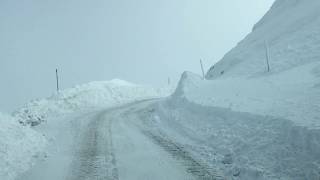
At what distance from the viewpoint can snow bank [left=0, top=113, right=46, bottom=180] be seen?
14170 mm

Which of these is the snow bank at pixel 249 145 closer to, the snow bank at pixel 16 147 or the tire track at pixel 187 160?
the tire track at pixel 187 160

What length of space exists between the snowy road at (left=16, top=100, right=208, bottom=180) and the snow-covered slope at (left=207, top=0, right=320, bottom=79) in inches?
415

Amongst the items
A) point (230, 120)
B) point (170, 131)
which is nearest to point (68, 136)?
point (170, 131)

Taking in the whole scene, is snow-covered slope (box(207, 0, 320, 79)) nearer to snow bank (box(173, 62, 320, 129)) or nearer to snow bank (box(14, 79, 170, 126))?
snow bank (box(173, 62, 320, 129))

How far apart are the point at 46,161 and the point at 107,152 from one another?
2.10 m

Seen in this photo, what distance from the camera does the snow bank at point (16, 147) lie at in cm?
1417

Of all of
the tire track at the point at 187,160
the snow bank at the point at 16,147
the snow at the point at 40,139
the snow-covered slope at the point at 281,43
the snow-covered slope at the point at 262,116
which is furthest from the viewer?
the snow-covered slope at the point at 281,43

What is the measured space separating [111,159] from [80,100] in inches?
1092

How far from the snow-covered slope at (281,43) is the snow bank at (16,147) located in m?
13.5

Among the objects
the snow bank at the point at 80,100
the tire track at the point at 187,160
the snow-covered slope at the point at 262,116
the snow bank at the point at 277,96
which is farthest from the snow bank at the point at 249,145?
the snow bank at the point at 80,100

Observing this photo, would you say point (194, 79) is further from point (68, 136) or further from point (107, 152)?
point (107, 152)

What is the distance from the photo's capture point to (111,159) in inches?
567

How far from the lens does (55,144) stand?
1933 cm

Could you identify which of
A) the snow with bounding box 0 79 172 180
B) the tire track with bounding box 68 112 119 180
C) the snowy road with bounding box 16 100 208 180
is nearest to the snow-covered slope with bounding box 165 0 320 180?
the snowy road with bounding box 16 100 208 180
